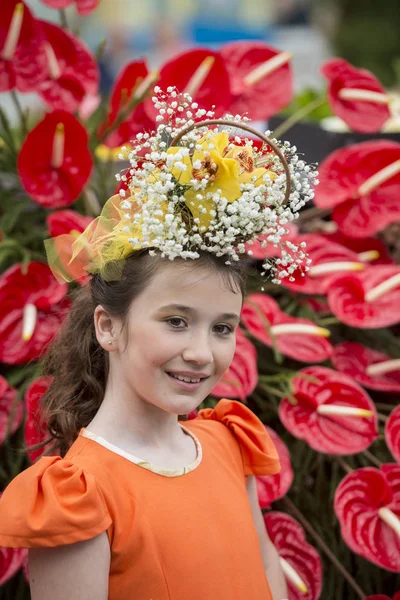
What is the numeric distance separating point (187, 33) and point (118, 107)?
25.6 ft

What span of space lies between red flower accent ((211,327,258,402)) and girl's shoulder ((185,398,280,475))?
0.19 m

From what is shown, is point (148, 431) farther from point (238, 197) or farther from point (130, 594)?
point (238, 197)

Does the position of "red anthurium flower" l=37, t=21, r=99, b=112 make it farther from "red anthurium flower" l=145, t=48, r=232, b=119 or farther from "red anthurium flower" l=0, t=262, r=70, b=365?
"red anthurium flower" l=0, t=262, r=70, b=365

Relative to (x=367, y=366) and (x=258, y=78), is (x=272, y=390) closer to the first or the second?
(x=367, y=366)

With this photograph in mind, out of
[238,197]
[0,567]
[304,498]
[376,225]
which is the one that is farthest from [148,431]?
[376,225]

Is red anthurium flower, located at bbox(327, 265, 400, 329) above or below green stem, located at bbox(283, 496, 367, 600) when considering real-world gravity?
above

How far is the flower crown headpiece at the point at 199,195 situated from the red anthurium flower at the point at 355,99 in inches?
39.7

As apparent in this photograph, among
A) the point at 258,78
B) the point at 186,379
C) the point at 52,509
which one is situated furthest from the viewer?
the point at 258,78

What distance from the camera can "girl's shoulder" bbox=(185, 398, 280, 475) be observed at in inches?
50.0

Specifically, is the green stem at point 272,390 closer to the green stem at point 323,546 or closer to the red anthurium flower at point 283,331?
the red anthurium flower at point 283,331

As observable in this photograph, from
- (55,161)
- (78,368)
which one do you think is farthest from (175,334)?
(55,161)

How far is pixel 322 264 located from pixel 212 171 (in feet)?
2.81

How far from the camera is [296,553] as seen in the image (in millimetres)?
1500

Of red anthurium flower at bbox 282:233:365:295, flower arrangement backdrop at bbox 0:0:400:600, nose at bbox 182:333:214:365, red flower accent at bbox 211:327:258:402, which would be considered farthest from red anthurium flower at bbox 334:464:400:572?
nose at bbox 182:333:214:365
